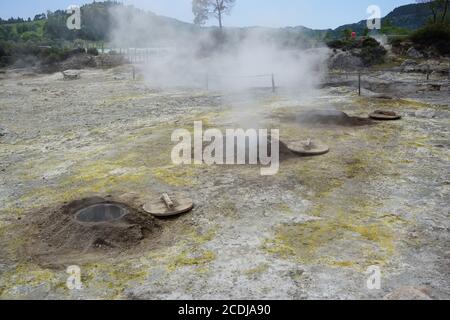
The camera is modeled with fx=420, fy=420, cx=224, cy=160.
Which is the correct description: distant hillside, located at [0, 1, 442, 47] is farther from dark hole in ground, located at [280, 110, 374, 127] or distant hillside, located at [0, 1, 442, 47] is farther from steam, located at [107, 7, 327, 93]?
dark hole in ground, located at [280, 110, 374, 127]

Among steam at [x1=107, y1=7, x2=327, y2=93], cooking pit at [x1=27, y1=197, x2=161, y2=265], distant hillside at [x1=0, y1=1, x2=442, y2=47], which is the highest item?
distant hillside at [x1=0, y1=1, x2=442, y2=47]

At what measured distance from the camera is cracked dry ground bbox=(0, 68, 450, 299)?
4117mm

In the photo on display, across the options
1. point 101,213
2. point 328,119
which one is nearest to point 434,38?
point 328,119

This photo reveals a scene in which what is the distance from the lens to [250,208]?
5801 millimetres

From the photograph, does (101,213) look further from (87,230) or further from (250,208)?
(250,208)

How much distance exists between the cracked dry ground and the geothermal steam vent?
0.56 feet

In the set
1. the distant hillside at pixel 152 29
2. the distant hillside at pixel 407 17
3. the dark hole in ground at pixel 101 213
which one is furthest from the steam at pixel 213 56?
the distant hillside at pixel 407 17

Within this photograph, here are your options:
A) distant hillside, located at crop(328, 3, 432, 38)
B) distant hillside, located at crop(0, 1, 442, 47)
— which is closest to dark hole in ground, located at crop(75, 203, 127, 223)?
distant hillside, located at crop(0, 1, 442, 47)

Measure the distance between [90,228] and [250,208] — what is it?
2111 mm

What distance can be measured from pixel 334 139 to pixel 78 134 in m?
6.27

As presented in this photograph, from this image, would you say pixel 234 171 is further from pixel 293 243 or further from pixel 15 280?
pixel 15 280

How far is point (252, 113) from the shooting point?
12055 millimetres

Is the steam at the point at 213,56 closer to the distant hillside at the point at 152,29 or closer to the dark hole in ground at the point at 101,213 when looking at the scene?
the distant hillside at the point at 152,29

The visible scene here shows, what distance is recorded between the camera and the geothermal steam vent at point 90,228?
16.2ft
